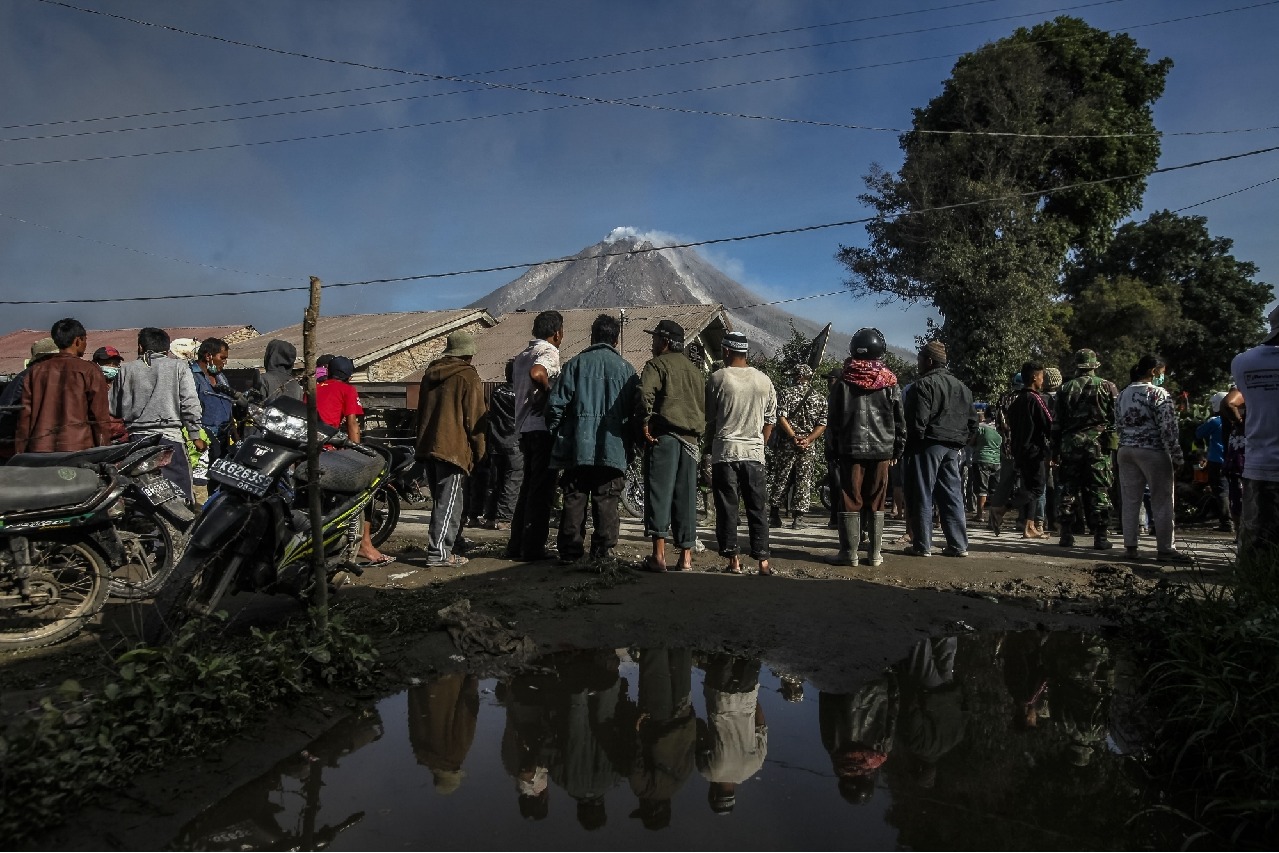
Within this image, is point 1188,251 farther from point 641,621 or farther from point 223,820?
point 223,820

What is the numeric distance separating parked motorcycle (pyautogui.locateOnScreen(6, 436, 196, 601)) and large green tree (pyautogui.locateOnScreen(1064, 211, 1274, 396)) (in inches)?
1167

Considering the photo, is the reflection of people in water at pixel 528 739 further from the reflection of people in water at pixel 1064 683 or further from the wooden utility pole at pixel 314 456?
the reflection of people in water at pixel 1064 683

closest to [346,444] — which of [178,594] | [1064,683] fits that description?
[178,594]

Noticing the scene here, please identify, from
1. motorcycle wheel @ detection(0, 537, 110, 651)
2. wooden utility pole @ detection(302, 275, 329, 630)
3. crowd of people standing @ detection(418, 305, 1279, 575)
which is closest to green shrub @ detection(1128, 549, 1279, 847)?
crowd of people standing @ detection(418, 305, 1279, 575)

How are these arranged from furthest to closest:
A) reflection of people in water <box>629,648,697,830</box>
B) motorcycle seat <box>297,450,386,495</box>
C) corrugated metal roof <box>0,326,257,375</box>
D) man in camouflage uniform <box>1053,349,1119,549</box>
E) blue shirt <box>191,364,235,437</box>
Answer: corrugated metal roof <box>0,326,257,375</box>
man in camouflage uniform <box>1053,349,1119,549</box>
blue shirt <box>191,364,235,437</box>
motorcycle seat <box>297,450,386,495</box>
reflection of people in water <box>629,648,697,830</box>

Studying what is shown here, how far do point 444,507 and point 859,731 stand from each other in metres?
3.83

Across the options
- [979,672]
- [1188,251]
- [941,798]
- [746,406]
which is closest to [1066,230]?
[1188,251]

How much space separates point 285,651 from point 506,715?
3.04 feet

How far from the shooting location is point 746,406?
6141 mm

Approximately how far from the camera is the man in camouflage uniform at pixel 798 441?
27.2ft

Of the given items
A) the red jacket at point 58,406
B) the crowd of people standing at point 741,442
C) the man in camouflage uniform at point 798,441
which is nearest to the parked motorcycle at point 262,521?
the crowd of people standing at point 741,442

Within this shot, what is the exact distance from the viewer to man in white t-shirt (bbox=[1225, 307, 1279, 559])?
4684 mm

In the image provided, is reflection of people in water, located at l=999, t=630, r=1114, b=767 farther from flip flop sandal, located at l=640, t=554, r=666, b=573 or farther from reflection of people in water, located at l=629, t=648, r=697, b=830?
flip flop sandal, located at l=640, t=554, r=666, b=573

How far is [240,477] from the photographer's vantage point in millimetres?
4047
